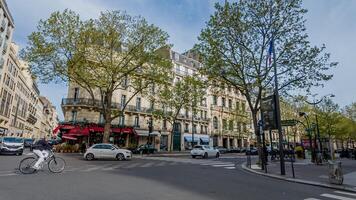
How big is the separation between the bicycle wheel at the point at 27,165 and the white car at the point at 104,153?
9547 mm

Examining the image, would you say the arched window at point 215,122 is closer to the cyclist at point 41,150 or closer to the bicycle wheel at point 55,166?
the bicycle wheel at point 55,166

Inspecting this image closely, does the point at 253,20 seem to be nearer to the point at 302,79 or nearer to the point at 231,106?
the point at 302,79

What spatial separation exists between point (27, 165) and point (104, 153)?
10116 mm

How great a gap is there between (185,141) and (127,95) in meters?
15.6

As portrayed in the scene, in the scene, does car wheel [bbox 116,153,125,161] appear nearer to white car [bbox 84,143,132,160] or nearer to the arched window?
white car [bbox 84,143,132,160]

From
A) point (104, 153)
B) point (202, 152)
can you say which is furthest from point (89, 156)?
point (202, 152)

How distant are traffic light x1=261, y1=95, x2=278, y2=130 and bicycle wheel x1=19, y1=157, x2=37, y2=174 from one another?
12595 millimetres

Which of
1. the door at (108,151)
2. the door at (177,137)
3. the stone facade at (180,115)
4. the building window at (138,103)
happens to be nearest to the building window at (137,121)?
the stone facade at (180,115)

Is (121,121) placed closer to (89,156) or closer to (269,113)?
(89,156)

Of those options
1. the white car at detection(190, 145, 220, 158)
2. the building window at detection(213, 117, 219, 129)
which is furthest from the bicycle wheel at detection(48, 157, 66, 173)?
the building window at detection(213, 117, 219, 129)

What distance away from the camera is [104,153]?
20547 mm

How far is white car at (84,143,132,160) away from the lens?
20.1m

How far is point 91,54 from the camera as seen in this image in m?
24.7

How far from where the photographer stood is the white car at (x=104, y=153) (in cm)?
2011
